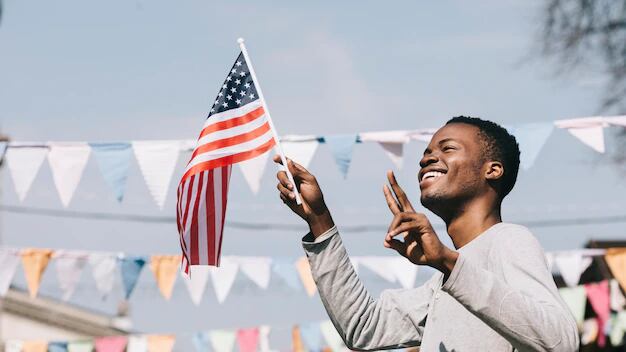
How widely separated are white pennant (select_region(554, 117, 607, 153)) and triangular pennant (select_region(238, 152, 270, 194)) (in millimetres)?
2334

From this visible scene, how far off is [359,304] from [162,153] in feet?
19.4

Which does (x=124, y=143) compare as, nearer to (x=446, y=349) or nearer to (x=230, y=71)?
(x=230, y=71)

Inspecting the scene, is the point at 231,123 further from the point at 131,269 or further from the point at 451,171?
the point at 131,269

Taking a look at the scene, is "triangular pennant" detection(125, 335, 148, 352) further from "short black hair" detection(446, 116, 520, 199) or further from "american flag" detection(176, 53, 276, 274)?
"short black hair" detection(446, 116, 520, 199)

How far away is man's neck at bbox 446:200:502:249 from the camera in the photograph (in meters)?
3.17

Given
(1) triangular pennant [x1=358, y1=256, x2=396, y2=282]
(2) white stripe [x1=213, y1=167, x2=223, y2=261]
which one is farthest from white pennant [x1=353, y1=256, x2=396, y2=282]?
(2) white stripe [x1=213, y1=167, x2=223, y2=261]

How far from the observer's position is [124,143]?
9195 mm

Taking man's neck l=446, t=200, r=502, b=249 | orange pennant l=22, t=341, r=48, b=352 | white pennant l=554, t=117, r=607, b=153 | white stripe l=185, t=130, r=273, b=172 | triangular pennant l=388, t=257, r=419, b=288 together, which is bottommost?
orange pennant l=22, t=341, r=48, b=352

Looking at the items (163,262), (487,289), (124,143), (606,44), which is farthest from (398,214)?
(606,44)

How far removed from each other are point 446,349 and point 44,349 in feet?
42.0

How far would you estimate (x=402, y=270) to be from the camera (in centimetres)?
1235

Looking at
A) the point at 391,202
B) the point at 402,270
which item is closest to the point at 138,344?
the point at 402,270

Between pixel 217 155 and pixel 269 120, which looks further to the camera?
pixel 217 155

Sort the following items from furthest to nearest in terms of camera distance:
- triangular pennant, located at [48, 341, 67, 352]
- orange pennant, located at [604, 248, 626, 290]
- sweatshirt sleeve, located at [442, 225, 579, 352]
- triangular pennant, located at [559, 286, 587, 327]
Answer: triangular pennant, located at [48, 341, 67, 352]
triangular pennant, located at [559, 286, 587, 327]
orange pennant, located at [604, 248, 626, 290]
sweatshirt sleeve, located at [442, 225, 579, 352]
